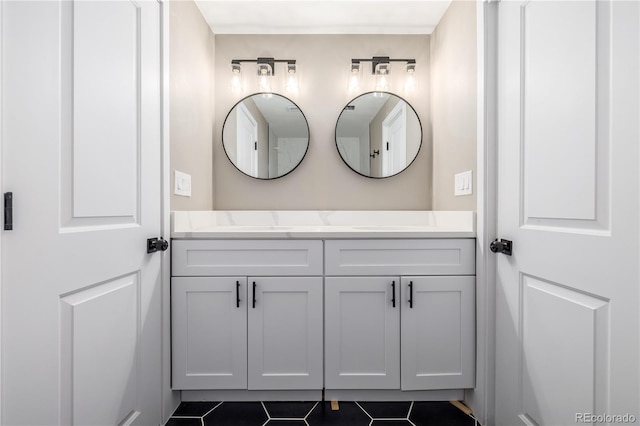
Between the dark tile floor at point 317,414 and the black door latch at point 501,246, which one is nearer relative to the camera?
the black door latch at point 501,246

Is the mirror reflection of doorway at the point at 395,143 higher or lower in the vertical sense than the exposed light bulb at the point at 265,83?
lower

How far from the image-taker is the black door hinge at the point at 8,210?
718 millimetres

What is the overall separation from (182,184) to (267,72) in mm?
973

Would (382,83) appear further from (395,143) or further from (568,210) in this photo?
(568,210)

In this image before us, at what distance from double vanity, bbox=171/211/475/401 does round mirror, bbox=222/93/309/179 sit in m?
0.72

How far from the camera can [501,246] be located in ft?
4.19

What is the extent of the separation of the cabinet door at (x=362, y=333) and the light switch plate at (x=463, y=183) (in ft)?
1.83

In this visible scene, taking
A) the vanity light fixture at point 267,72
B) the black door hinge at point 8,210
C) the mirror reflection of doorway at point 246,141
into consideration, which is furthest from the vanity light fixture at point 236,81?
the black door hinge at point 8,210

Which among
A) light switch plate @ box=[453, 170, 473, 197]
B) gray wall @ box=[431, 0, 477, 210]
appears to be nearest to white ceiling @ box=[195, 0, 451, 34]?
gray wall @ box=[431, 0, 477, 210]

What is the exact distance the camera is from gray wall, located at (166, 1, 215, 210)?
1477 mm

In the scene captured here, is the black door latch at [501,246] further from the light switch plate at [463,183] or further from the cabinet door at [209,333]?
the cabinet door at [209,333]

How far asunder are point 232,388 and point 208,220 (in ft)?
3.05

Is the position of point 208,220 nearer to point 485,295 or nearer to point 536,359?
point 485,295

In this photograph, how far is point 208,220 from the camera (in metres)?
1.88
